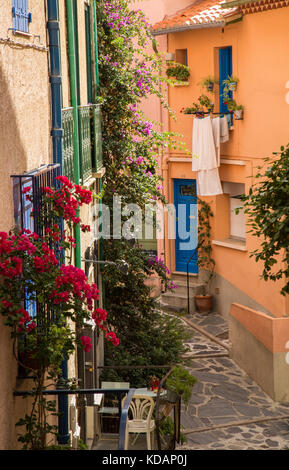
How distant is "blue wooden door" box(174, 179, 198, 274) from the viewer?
2138 centimetres

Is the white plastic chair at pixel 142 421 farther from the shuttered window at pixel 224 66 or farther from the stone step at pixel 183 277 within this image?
the shuttered window at pixel 224 66

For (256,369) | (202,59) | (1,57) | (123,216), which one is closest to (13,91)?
(1,57)

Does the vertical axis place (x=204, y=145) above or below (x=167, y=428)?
above

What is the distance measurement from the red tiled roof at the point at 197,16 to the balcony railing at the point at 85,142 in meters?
7.40

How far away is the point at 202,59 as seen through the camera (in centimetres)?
2042

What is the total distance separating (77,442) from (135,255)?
19.9 feet

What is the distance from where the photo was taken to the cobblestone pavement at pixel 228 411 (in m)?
12.3

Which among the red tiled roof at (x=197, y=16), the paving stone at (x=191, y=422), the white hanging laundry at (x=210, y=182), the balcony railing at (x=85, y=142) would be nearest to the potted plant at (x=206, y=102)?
the white hanging laundry at (x=210, y=182)

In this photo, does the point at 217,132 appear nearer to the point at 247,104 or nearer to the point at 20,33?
the point at 247,104

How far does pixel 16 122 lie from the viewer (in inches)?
257

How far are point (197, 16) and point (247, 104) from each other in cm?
282

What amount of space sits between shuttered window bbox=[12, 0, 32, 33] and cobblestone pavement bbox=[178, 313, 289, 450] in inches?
285

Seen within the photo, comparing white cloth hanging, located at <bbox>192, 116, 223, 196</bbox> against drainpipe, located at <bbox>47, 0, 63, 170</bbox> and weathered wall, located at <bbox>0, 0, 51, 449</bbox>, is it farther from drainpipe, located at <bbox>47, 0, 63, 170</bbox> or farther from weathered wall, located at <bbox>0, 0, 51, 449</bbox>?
weathered wall, located at <bbox>0, 0, 51, 449</bbox>

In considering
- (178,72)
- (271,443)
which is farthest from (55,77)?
(178,72)
